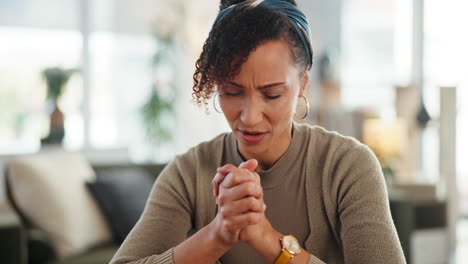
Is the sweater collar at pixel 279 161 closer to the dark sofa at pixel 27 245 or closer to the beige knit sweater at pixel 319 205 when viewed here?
the beige knit sweater at pixel 319 205

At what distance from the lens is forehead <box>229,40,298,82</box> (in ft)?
4.09

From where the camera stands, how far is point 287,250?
4.04ft

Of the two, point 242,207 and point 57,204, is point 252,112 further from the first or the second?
point 57,204

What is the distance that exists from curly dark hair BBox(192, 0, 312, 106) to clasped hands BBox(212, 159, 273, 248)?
197mm

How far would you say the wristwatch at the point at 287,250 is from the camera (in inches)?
48.4

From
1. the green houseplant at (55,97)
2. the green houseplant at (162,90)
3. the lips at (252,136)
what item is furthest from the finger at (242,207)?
the green houseplant at (162,90)

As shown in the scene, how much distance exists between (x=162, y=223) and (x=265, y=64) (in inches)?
17.0

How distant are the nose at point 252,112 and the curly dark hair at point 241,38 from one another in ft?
0.21

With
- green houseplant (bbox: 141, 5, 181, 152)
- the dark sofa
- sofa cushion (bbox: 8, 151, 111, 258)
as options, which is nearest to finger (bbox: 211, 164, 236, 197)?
the dark sofa

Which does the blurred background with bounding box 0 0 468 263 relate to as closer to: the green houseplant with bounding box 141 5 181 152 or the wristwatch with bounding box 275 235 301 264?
the green houseplant with bounding box 141 5 181 152

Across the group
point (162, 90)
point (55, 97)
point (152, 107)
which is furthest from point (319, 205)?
point (162, 90)

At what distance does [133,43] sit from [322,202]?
5.62m

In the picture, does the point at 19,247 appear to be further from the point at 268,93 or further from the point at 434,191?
the point at 434,191

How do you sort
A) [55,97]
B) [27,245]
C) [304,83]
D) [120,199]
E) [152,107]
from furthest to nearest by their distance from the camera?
[152,107]
[55,97]
[120,199]
[27,245]
[304,83]
